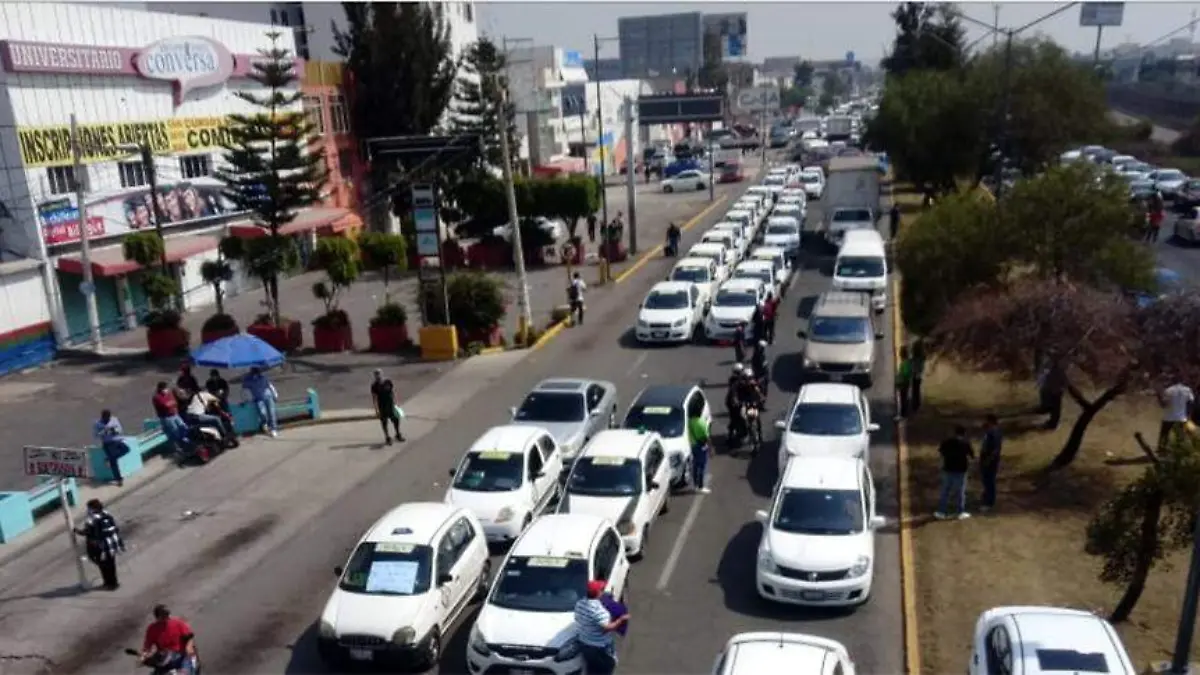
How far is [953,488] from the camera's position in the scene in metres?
16.0

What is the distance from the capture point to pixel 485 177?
41344 mm

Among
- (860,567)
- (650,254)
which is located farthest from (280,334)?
(650,254)

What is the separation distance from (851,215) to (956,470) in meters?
28.6

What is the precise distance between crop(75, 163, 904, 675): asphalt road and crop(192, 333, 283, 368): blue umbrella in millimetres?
3782

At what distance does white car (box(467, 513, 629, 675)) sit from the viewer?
1124 centimetres

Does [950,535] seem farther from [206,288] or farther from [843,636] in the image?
[206,288]

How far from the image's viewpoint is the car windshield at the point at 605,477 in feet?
49.7

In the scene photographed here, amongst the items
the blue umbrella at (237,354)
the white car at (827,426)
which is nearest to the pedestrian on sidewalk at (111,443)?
the blue umbrella at (237,354)

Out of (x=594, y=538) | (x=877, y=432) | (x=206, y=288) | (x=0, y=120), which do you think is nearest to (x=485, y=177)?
(x=206, y=288)

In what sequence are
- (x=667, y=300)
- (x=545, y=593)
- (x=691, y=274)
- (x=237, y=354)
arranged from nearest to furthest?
(x=545, y=593) < (x=237, y=354) < (x=667, y=300) < (x=691, y=274)

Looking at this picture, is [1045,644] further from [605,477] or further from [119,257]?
[119,257]

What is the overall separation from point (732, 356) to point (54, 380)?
18.2 meters

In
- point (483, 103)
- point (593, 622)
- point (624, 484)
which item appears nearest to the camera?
point (593, 622)

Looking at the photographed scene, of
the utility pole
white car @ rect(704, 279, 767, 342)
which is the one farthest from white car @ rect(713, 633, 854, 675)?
the utility pole
